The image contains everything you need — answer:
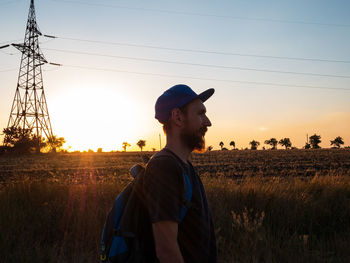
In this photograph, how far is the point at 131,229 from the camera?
1.62m

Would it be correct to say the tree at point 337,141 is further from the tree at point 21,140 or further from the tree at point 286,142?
the tree at point 21,140

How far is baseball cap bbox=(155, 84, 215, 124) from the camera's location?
1955 mm

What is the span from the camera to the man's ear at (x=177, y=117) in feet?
6.38

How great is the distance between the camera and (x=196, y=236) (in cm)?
179

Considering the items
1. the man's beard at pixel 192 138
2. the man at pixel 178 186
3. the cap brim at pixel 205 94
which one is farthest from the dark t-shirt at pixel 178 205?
the cap brim at pixel 205 94

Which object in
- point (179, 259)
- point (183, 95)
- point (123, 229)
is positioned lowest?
point (179, 259)

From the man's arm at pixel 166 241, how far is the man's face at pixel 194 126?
66 centimetres

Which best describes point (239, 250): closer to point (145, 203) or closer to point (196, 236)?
point (196, 236)

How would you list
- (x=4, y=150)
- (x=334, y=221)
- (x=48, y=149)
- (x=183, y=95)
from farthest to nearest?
(x=48, y=149) < (x=4, y=150) < (x=334, y=221) < (x=183, y=95)

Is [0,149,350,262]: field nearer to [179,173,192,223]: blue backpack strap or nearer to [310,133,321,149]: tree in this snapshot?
[179,173,192,223]: blue backpack strap

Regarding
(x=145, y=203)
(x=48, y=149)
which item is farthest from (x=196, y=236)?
(x=48, y=149)

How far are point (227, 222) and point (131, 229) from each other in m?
4.03

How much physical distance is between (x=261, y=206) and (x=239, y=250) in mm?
2119

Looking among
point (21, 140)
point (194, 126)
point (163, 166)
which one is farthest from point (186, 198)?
point (21, 140)
